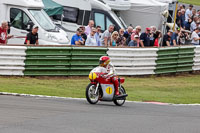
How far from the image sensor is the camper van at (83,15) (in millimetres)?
27219

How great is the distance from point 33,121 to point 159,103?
22.2 feet

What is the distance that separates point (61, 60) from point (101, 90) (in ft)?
17.5

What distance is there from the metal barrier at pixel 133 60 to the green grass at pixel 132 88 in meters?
0.39

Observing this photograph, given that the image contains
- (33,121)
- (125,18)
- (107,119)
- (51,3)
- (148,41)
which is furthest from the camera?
(125,18)

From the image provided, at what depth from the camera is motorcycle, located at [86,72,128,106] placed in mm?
14758

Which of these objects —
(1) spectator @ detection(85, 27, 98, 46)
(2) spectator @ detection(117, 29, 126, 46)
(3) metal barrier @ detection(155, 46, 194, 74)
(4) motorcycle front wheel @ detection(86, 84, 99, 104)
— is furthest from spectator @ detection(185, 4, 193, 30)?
(4) motorcycle front wheel @ detection(86, 84, 99, 104)

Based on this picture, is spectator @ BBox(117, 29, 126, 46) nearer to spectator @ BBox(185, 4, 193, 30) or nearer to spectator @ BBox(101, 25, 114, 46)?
spectator @ BBox(101, 25, 114, 46)

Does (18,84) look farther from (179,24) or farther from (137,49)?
A: (179,24)

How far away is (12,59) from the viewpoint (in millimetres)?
19172

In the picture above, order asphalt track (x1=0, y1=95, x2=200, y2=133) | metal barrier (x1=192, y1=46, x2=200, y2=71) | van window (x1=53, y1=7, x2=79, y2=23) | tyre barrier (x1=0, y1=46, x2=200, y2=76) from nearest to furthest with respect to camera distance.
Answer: asphalt track (x1=0, y1=95, x2=200, y2=133), tyre barrier (x1=0, y1=46, x2=200, y2=76), metal barrier (x1=192, y1=46, x2=200, y2=71), van window (x1=53, y1=7, x2=79, y2=23)

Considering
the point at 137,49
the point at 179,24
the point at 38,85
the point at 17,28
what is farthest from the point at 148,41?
the point at 179,24

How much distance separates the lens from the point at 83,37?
22.3m

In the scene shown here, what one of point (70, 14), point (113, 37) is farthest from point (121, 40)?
point (70, 14)

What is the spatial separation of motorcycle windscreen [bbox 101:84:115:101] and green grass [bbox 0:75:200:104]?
1597 mm
